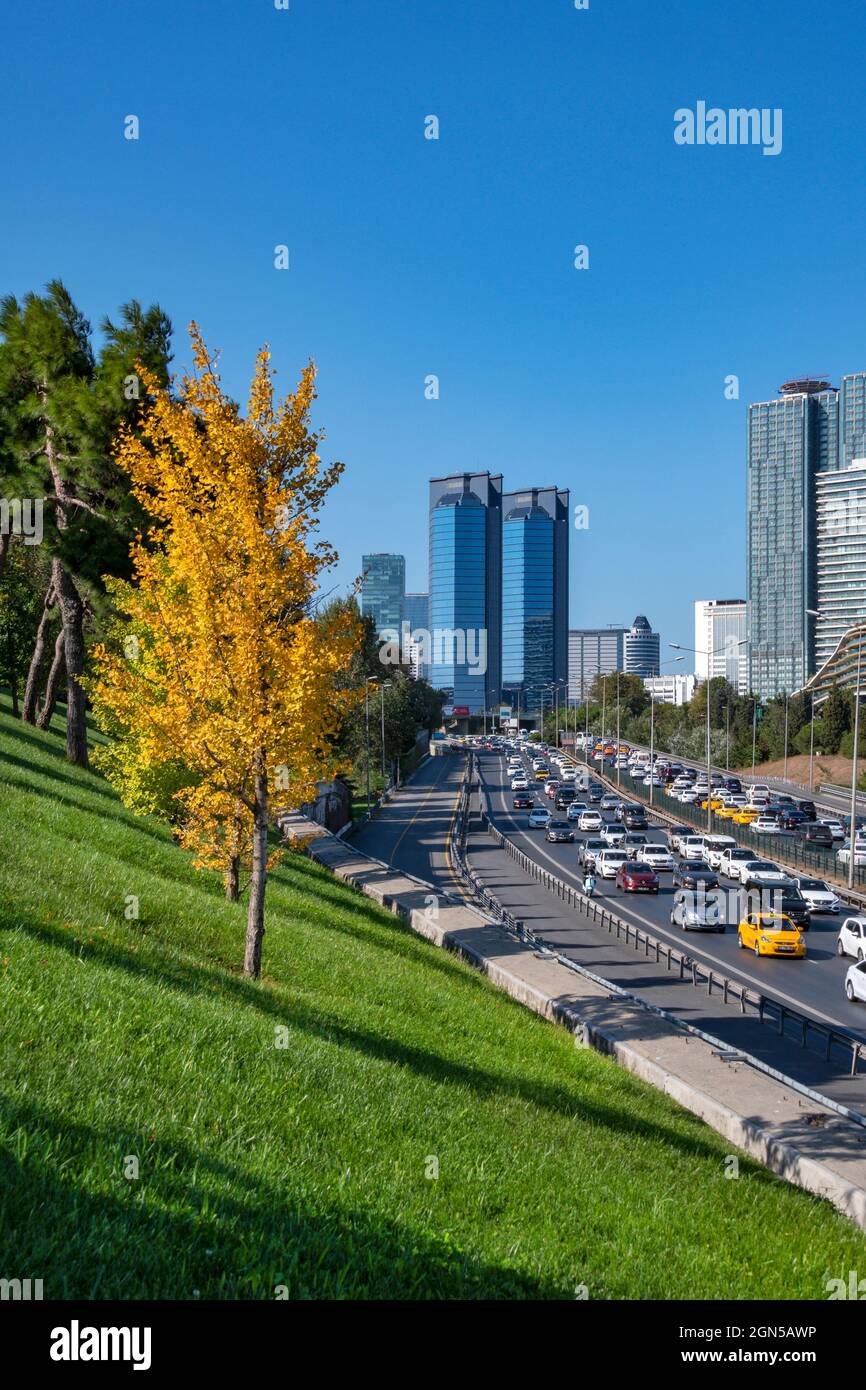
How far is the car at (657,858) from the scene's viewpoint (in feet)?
143

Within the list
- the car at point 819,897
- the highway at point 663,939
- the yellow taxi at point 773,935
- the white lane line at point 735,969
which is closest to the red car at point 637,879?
the highway at point 663,939

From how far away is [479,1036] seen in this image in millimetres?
13188

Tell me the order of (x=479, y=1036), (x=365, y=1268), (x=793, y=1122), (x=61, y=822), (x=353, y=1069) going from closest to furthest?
(x=365, y=1268)
(x=353, y=1069)
(x=793, y=1122)
(x=479, y=1036)
(x=61, y=822)

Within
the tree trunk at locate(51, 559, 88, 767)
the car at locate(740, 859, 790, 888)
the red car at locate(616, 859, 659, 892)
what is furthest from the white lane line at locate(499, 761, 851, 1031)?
the tree trunk at locate(51, 559, 88, 767)

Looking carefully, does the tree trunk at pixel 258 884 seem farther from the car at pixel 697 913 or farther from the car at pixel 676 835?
the car at pixel 676 835

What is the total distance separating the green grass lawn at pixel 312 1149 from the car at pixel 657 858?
30487 millimetres

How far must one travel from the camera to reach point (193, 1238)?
5.25 metres

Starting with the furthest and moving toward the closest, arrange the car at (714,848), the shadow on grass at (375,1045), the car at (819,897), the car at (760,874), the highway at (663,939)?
1. the car at (714,848)
2. the car at (760,874)
3. the car at (819,897)
4. the highway at (663,939)
5. the shadow on grass at (375,1045)

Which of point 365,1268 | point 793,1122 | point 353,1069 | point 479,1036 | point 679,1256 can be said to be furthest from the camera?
point 479,1036

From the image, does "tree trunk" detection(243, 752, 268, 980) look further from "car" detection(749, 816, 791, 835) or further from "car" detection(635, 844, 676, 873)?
"car" detection(749, 816, 791, 835)

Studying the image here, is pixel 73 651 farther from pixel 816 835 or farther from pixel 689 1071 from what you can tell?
→ pixel 816 835

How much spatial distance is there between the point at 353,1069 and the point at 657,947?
62.3ft

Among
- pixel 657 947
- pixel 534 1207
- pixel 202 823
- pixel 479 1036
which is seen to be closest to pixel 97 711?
pixel 202 823
